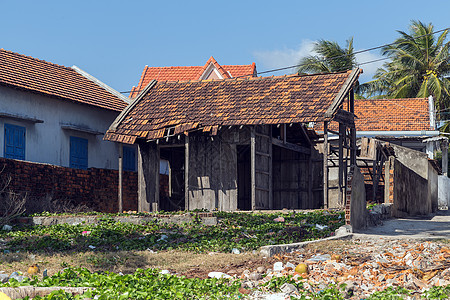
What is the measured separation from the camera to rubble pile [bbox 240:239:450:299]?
966cm

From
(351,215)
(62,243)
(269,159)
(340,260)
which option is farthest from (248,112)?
(340,260)

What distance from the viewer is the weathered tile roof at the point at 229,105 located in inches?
788

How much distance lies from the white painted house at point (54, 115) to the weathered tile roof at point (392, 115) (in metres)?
11.5

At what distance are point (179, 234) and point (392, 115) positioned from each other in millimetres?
20070

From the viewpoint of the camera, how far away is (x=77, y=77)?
26750mm

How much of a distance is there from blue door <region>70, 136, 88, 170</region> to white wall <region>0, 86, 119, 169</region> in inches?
6.4

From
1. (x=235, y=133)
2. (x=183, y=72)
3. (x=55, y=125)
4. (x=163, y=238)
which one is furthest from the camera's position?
(x=183, y=72)

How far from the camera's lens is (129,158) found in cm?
2586

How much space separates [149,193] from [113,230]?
5773 mm

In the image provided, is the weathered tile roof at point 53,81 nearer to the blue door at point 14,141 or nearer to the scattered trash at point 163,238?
the blue door at point 14,141

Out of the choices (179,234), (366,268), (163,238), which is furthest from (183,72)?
(366,268)

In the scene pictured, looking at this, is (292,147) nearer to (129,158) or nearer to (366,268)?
(129,158)

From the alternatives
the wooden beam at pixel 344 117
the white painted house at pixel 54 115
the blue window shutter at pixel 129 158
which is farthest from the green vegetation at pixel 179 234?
the blue window shutter at pixel 129 158

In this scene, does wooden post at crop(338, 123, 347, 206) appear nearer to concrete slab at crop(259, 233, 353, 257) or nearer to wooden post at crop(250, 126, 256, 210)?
wooden post at crop(250, 126, 256, 210)
